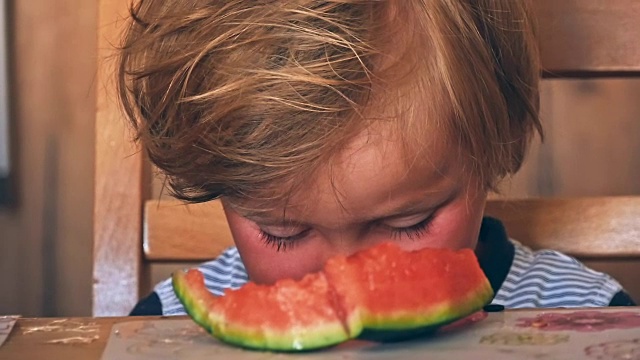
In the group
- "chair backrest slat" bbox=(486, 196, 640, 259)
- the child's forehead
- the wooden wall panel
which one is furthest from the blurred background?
the child's forehead

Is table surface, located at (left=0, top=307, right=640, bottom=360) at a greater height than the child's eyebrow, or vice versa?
the child's eyebrow

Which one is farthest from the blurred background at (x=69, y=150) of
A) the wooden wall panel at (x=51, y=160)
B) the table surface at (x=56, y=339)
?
the table surface at (x=56, y=339)

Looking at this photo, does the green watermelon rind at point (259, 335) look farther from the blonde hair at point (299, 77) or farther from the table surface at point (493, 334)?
the blonde hair at point (299, 77)

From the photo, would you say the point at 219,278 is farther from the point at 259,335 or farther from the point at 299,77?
the point at 259,335

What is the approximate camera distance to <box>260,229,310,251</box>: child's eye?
0.66 metres

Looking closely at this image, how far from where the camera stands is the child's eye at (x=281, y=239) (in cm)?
66

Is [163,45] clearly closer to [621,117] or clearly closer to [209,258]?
[209,258]

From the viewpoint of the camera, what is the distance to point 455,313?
399 mm

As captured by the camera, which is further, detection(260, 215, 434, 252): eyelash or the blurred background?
the blurred background

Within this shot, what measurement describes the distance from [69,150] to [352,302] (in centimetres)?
88

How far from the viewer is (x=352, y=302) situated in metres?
0.40

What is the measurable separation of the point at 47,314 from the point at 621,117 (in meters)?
0.87

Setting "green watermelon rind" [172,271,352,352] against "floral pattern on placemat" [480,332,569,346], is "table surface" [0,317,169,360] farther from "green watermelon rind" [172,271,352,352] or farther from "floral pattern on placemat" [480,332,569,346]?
"floral pattern on placemat" [480,332,569,346]

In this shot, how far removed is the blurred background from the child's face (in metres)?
0.55
